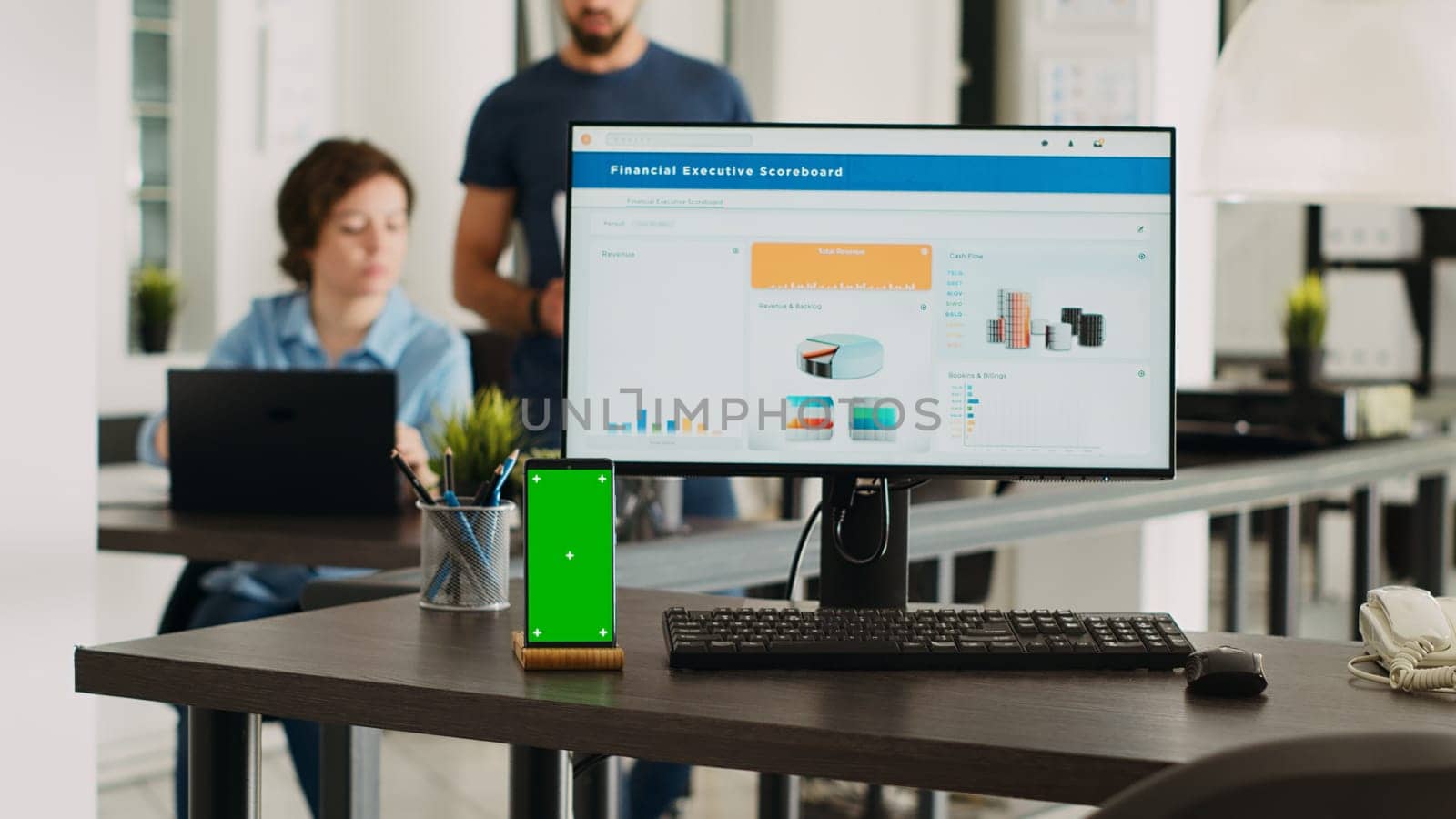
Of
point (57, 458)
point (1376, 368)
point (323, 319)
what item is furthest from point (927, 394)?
point (1376, 368)

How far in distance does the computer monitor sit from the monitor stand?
0.04 meters

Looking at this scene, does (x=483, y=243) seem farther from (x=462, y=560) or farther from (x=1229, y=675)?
(x=1229, y=675)

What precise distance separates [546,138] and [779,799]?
127cm

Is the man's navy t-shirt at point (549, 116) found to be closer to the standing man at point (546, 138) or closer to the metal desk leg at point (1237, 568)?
the standing man at point (546, 138)

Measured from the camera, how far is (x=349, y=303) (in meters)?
3.21

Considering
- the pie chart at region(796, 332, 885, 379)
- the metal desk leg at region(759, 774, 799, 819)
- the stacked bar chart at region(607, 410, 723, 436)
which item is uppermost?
the pie chart at region(796, 332, 885, 379)

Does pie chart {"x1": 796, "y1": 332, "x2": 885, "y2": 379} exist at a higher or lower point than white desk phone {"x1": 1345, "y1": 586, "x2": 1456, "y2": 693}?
higher

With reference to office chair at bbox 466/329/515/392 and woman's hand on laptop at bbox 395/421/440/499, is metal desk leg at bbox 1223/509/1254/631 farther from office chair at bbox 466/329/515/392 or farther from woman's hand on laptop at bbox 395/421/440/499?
office chair at bbox 466/329/515/392

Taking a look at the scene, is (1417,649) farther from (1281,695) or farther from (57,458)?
(57,458)

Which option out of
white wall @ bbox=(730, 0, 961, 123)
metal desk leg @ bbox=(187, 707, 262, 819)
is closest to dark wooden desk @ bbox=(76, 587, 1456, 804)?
metal desk leg @ bbox=(187, 707, 262, 819)

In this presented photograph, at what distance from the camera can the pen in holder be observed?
Result: 5.37ft

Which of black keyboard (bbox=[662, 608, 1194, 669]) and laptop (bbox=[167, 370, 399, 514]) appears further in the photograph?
laptop (bbox=[167, 370, 399, 514])

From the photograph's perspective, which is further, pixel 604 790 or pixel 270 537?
pixel 270 537

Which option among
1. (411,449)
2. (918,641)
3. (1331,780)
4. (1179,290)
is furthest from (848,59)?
(1331,780)
